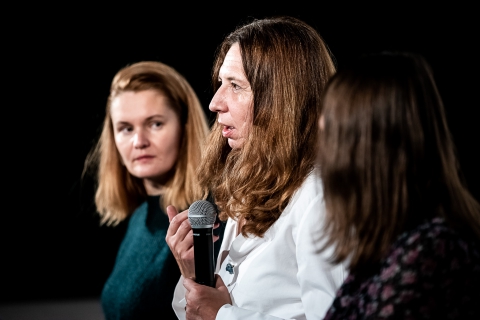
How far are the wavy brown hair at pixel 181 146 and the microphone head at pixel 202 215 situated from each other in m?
0.74

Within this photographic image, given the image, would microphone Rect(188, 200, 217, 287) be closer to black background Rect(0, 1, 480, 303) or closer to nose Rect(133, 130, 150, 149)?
nose Rect(133, 130, 150, 149)

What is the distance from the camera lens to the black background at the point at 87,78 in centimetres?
278

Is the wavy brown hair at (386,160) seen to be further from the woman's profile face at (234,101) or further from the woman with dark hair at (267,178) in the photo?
the woman's profile face at (234,101)

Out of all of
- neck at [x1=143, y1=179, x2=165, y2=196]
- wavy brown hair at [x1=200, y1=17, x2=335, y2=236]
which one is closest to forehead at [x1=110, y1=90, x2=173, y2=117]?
neck at [x1=143, y1=179, x2=165, y2=196]

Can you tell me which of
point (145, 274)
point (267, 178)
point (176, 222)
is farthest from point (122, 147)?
point (267, 178)

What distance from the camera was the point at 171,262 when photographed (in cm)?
217

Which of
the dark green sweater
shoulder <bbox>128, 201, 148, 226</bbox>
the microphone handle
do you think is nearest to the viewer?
the microphone handle

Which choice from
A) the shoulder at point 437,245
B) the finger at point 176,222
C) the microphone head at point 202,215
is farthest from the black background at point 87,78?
the shoulder at point 437,245

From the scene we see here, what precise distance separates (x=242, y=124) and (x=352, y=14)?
1.56 metres


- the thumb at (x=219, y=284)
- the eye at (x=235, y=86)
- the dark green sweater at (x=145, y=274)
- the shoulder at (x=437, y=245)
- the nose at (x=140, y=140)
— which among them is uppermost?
the eye at (x=235, y=86)

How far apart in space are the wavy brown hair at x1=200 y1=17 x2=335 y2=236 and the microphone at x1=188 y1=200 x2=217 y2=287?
0.42ft

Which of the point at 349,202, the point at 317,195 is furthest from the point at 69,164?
the point at 349,202

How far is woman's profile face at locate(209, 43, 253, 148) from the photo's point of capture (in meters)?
1.53

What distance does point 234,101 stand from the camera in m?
1.54
